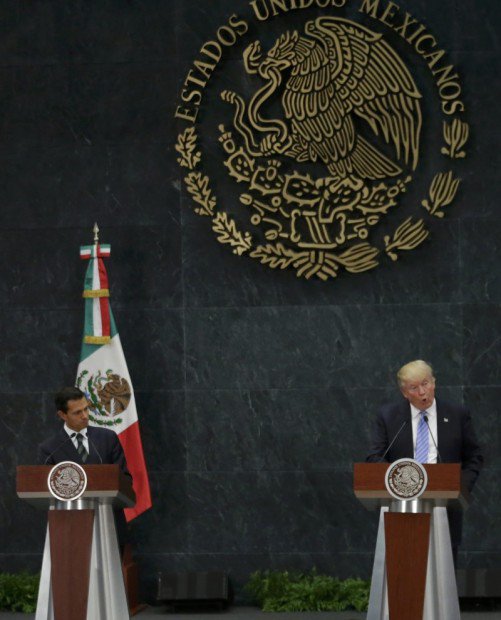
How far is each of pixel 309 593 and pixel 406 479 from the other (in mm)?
2576

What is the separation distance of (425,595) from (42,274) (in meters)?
3.81

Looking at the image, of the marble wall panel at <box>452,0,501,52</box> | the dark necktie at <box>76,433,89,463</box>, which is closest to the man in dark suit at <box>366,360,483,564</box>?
the dark necktie at <box>76,433,89,463</box>

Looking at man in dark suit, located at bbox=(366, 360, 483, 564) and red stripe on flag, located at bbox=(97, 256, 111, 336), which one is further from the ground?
red stripe on flag, located at bbox=(97, 256, 111, 336)

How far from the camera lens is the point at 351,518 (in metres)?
8.23

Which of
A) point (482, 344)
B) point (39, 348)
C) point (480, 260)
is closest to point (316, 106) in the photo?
point (480, 260)

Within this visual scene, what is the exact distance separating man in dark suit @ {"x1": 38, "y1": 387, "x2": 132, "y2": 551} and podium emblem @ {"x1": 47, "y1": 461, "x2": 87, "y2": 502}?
0.61m

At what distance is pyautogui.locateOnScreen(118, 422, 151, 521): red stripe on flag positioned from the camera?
26.4 feet

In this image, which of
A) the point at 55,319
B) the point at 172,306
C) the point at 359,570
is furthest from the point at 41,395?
the point at 359,570

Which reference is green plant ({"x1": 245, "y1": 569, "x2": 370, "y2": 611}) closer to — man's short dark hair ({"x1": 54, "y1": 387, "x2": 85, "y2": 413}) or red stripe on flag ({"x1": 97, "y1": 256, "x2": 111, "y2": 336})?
red stripe on flag ({"x1": 97, "y1": 256, "x2": 111, "y2": 336})

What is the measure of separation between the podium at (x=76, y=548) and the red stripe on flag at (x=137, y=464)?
Answer: 205cm

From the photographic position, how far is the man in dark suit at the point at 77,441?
6480mm

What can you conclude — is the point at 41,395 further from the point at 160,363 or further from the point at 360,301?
the point at 360,301

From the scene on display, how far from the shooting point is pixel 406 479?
562 centimetres

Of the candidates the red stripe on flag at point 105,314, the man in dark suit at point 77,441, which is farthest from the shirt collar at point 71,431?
the red stripe on flag at point 105,314
